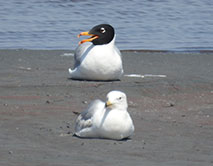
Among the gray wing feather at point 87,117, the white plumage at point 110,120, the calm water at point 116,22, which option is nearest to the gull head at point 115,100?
the white plumage at point 110,120

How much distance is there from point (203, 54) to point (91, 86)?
22.1ft

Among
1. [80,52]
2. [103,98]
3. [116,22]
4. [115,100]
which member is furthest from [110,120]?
[116,22]

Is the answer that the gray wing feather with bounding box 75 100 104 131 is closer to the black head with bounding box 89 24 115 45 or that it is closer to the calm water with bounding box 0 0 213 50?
the black head with bounding box 89 24 115 45

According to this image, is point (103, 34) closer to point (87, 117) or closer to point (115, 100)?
point (87, 117)

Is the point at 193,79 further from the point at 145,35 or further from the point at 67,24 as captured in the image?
the point at 67,24

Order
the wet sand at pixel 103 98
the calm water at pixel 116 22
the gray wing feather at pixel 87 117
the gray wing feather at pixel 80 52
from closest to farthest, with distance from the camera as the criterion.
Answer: the wet sand at pixel 103 98 → the gray wing feather at pixel 87 117 → the gray wing feather at pixel 80 52 → the calm water at pixel 116 22

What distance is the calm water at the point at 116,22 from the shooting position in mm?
19134

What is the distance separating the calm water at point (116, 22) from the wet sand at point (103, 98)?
3972mm

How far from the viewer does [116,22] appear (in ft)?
76.5

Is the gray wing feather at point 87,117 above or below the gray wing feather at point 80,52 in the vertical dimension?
above

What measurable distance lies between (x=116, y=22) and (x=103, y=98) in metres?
13.3

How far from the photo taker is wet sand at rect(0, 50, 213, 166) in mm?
6789

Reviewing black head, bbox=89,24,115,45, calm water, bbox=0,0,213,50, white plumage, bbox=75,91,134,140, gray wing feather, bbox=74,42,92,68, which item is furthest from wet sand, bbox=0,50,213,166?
calm water, bbox=0,0,213,50

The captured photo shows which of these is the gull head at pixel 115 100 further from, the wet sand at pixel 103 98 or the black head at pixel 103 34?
the black head at pixel 103 34
